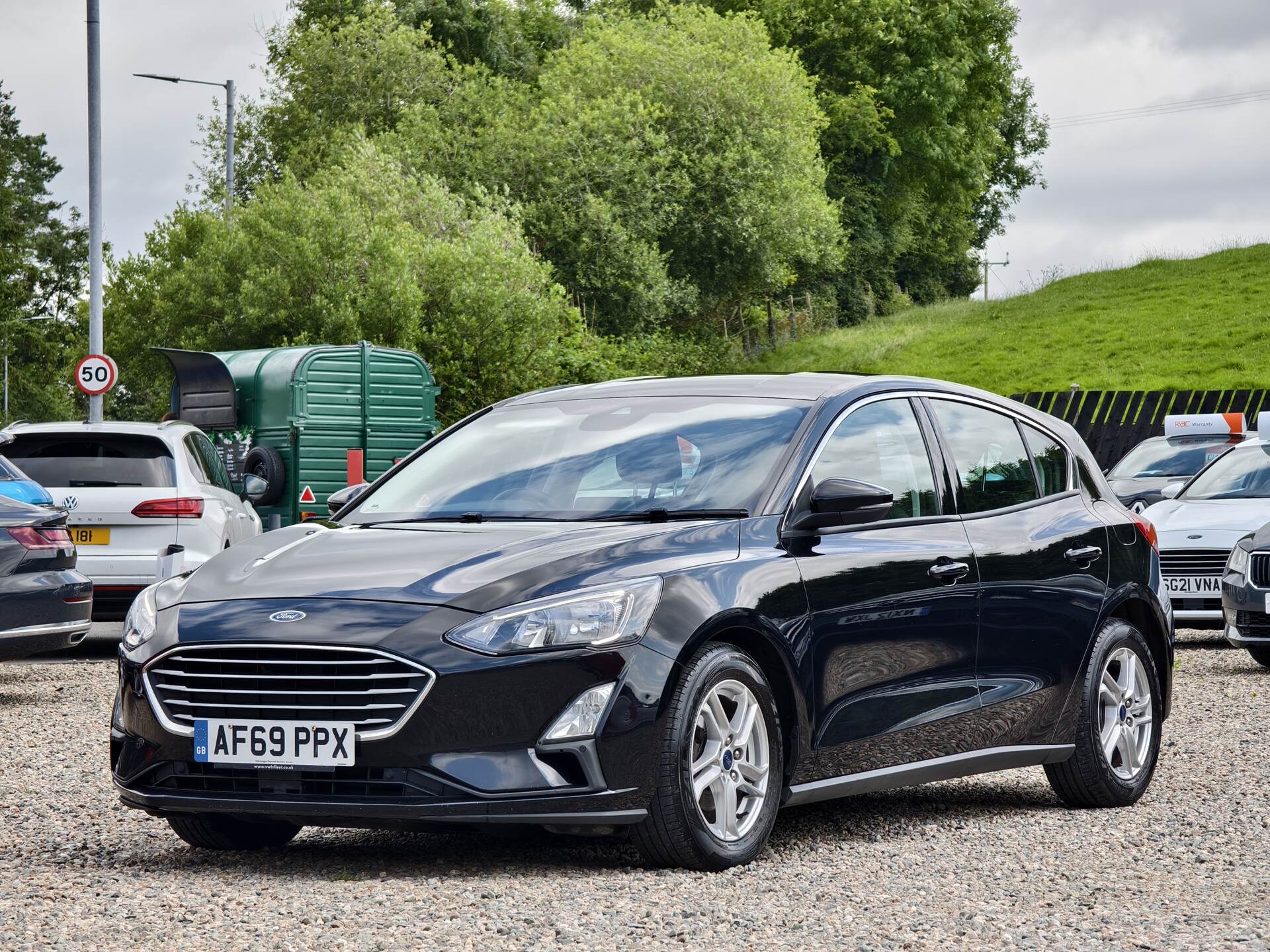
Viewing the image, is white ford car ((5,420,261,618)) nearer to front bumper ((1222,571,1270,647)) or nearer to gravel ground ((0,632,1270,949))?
gravel ground ((0,632,1270,949))

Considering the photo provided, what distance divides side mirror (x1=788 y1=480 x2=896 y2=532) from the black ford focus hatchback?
0.01 m

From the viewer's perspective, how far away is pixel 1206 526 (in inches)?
619

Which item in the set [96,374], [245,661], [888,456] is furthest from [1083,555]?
[96,374]

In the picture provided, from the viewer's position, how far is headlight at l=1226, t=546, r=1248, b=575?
1292cm

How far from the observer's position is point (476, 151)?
46.0 m

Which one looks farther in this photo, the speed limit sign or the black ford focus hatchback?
the speed limit sign

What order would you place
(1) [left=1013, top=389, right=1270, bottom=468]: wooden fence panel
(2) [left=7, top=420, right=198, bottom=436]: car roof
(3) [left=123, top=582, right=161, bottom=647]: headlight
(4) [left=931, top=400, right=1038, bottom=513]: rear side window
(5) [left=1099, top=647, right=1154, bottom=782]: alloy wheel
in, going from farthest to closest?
(1) [left=1013, top=389, right=1270, bottom=468]: wooden fence panel, (2) [left=7, top=420, right=198, bottom=436]: car roof, (5) [left=1099, top=647, right=1154, bottom=782]: alloy wheel, (4) [left=931, top=400, right=1038, bottom=513]: rear side window, (3) [left=123, top=582, right=161, bottom=647]: headlight

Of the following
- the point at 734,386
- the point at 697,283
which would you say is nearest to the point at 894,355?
the point at 697,283

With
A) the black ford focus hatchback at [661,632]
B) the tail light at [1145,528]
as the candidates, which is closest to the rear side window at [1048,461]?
the black ford focus hatchback at [661,632]

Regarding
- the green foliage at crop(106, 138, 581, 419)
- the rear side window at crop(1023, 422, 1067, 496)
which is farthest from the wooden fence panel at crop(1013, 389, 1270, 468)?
the rear side window at crop(1023, 422, 1067, 496)

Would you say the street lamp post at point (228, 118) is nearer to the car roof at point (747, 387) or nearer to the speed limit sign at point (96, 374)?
the speed limit sign at point (96, 374)

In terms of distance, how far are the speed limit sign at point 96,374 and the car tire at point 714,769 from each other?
71.2ft

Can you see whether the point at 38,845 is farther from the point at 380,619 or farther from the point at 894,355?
the point at 894,355

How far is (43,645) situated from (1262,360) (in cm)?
4009
